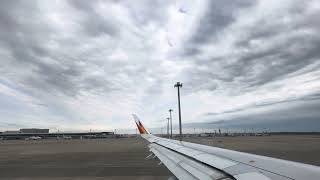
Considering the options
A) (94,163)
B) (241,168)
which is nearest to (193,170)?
(241,168)

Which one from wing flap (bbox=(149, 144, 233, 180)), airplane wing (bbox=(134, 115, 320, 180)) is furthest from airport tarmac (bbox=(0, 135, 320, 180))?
airplane wing (bbox=(134, 115, 320, 180))

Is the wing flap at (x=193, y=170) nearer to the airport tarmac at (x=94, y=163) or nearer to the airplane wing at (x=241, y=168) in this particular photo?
the airplane wing at (x=241, y=168)

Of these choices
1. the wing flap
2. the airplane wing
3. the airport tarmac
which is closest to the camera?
the airplane wing

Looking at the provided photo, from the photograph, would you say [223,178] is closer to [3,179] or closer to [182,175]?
[182,175]

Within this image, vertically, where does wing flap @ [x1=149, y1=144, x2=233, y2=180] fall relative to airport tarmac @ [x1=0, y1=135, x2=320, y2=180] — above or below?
above

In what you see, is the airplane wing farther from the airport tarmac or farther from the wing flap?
the airport tarmac

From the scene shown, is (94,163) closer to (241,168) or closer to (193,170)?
(193,170)

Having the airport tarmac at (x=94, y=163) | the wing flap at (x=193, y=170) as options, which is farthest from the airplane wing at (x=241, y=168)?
the airport tarmac at (x=94, y=163)

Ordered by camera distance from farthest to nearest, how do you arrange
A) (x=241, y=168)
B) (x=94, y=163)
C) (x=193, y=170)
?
(x=94, y=163)
(x=193, y=170)
(x=241, y=168)

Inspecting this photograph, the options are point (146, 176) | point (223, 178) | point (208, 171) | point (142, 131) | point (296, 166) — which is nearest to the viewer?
point (296, 166)

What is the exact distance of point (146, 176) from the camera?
1742 centimetres

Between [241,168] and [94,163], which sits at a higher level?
[241,168]

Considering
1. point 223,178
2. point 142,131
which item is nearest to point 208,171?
point 223,178

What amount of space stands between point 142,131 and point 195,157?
15195 millimetres
